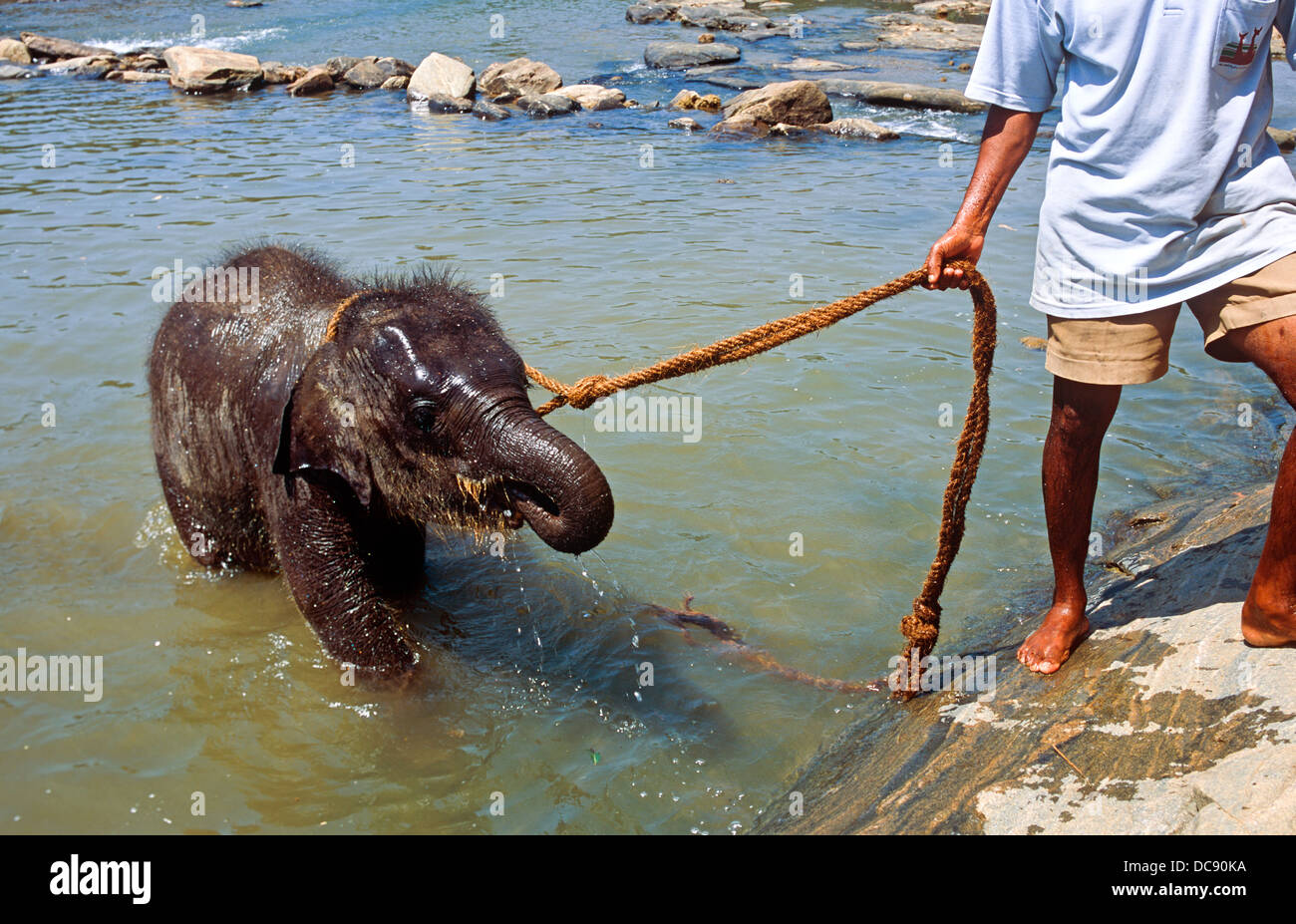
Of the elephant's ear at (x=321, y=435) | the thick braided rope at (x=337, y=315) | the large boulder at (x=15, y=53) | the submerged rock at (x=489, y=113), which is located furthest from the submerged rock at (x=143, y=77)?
the elephant's ear at (x=321, y=435)

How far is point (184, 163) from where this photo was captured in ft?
53.8

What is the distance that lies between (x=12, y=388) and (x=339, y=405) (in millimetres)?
5471

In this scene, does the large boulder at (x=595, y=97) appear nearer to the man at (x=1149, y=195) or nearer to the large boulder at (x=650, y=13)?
the large boulder at (x=650, y=13)

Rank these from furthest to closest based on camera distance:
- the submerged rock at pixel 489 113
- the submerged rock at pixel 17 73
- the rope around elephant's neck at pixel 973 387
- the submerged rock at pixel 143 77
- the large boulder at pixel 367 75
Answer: the submerged rock at pixel 17 73, the submerged rock at pixel 143 77, the large boulder at pixel 367 75, the submerged rock at pixel 489 113, the rope around elephant's neck at pixel 973 387

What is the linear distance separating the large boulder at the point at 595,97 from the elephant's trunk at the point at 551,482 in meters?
18.4

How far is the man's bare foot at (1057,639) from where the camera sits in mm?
4172

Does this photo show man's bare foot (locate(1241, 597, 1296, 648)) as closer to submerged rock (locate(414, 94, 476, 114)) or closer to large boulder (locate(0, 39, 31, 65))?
submerged rock (locate(414, 94, 476, 114))

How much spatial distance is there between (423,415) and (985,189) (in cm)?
237

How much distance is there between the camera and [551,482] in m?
4.02

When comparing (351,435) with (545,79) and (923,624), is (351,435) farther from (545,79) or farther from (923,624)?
(545,79)

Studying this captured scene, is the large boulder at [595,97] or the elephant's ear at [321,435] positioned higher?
the large boulder at [595,97]

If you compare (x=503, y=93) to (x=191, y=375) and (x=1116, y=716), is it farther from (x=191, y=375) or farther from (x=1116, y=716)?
(x=1116, y=716)

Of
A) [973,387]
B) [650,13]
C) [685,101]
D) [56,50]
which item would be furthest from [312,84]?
[973,387]

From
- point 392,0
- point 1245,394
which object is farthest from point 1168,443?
point 392,0
